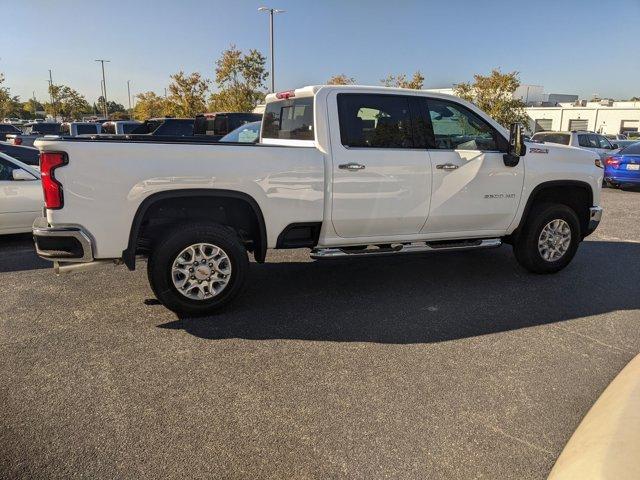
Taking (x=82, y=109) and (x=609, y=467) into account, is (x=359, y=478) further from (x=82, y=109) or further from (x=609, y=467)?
(x=82, y=109)

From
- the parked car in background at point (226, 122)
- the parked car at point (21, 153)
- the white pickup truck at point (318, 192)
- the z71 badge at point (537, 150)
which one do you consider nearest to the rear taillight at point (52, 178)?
the white pickup truck at point (318, 192)

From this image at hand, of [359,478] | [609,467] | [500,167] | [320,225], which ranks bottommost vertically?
[359,478]

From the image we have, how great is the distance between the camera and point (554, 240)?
5848 mm

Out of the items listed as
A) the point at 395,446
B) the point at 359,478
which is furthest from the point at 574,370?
the point at 359,478

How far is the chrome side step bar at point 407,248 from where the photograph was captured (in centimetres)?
480

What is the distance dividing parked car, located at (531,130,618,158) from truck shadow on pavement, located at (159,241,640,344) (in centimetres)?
873

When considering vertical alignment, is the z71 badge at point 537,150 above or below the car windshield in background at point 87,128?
below

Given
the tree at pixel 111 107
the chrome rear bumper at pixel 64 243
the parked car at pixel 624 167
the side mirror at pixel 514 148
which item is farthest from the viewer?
the tree at pixel 111 107

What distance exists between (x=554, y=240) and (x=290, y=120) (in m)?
3.32

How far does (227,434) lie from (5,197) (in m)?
5.95

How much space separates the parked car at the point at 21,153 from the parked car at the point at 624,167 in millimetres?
14132

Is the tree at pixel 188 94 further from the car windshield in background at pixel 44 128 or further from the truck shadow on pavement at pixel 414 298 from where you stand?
the truck shadow on pavement at pixel 414 298

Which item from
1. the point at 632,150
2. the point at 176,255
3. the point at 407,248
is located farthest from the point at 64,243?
the point at 632,150

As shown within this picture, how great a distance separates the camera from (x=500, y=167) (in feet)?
17.6
